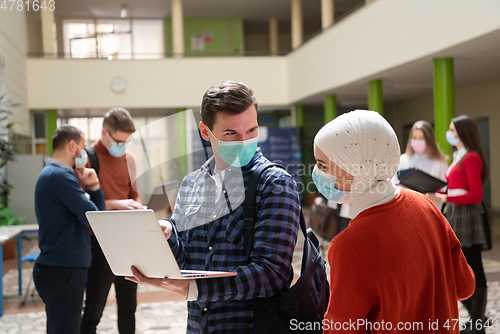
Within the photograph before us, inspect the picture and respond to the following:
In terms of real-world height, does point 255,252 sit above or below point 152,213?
below

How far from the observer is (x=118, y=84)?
44.3 ft

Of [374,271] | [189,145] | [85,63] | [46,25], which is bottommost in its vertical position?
[374,271]

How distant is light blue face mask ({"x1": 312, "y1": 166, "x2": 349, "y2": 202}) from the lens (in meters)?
1.42

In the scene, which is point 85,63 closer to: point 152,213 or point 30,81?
point 30,81

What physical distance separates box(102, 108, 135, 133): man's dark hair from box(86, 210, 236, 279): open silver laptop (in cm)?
170

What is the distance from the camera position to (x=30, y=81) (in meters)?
12.9

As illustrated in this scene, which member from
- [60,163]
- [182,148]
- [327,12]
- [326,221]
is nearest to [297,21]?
[327,12]

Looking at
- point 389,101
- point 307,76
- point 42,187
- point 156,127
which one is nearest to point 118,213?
point 156,127

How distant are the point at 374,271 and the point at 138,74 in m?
13.2

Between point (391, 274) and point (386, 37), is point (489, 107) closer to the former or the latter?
point (386, 37)

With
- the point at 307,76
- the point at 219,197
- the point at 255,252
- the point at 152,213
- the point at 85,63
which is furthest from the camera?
the point at 85,63

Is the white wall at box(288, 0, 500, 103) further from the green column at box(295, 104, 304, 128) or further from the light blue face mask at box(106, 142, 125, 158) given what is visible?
the light blue face mask at box(106, 142, 125, 158)

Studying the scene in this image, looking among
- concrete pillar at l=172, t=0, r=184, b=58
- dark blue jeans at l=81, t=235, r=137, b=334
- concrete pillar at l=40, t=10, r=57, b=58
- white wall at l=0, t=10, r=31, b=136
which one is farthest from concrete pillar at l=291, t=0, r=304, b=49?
dark blue jeans at l=81, t=235, r=137, b=334

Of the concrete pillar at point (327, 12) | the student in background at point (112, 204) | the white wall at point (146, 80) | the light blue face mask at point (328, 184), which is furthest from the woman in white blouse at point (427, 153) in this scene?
the white wall at point (146, 80)
